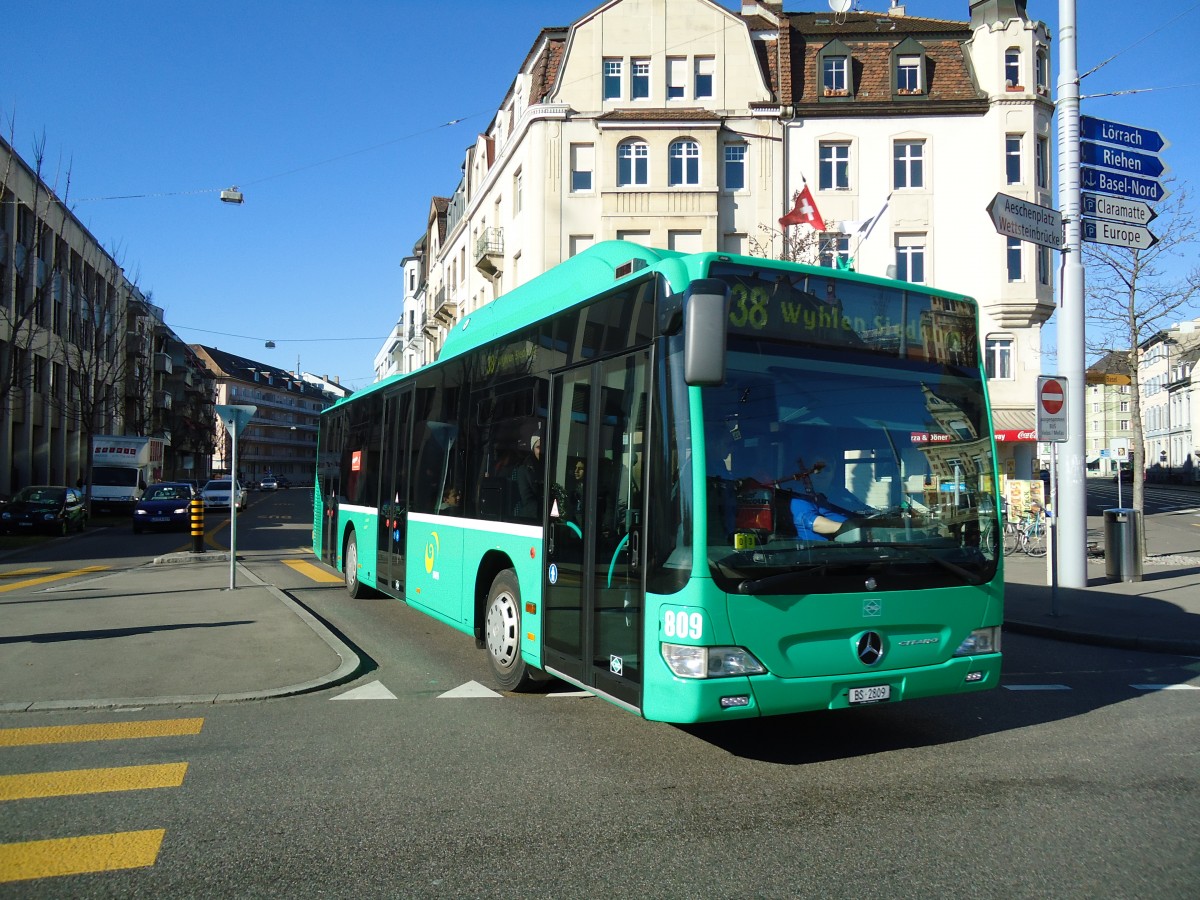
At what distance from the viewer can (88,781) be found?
217 inches

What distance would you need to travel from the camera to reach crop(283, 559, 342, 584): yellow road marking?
16844 mm

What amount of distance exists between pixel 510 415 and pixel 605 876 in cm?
440

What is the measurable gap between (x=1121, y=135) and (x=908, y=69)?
901 inches

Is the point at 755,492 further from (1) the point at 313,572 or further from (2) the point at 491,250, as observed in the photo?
(2) the point at 491,250

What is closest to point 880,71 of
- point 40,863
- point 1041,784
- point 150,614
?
point 150,614

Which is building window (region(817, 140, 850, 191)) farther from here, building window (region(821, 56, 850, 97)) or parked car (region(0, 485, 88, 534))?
parked car (region(0, 485, 88, 534))

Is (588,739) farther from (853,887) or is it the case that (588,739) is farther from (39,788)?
(39,788)

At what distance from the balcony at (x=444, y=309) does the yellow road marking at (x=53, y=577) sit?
Answer: 30575 millimetres

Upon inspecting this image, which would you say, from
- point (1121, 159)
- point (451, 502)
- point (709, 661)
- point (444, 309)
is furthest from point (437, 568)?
point (444, 309)

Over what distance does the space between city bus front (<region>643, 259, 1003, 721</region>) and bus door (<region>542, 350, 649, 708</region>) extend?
0.28 meters

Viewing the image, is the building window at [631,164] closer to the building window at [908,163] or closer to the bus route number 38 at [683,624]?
the building window at [908,163]

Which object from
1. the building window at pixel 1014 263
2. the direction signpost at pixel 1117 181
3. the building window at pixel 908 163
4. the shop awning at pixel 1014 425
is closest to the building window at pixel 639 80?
the building window at pixel 908 163

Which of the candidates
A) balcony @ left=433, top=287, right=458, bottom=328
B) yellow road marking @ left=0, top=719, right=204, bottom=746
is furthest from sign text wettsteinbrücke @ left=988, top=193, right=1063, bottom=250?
balcony @ left=433, top=287, right=458, bottom=328

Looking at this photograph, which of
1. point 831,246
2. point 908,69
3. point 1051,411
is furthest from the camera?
point 908,69
